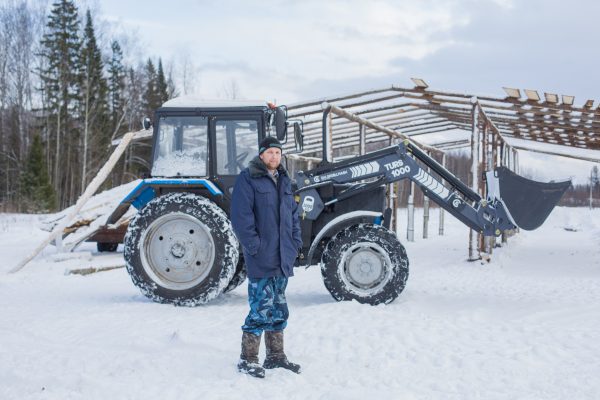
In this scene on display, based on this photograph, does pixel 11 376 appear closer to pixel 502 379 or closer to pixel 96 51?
pixel 502 379

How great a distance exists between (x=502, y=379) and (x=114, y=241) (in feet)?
33.7

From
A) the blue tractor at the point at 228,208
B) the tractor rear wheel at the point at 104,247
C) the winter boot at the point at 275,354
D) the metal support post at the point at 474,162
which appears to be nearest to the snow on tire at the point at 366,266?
the blue tractor at the point at 228,208

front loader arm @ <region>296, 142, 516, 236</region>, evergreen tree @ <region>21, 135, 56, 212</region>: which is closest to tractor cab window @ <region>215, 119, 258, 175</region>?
front loader arm @ <region>296, 142, 516, 236</region>

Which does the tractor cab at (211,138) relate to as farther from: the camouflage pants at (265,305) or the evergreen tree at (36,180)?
the evergreen tree at (36,180)

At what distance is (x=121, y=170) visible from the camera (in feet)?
125

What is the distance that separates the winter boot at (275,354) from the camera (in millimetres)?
4363

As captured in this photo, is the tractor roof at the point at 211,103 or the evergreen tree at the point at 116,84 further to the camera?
the evergreen tree at the point at 116,84

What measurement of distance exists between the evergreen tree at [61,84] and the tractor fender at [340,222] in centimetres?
2847

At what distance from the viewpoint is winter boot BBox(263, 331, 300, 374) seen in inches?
172

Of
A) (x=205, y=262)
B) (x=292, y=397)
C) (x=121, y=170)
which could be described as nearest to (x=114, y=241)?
(x=205, y=262)

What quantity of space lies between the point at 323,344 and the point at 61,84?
105 ft

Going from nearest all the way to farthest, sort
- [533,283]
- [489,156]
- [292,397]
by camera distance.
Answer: [292,397] → [533,283] → [489,156]

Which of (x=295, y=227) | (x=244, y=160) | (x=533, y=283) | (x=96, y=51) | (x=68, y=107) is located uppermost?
(x=96, y=51)

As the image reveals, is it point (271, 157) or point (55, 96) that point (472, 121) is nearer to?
point (271, 157)
